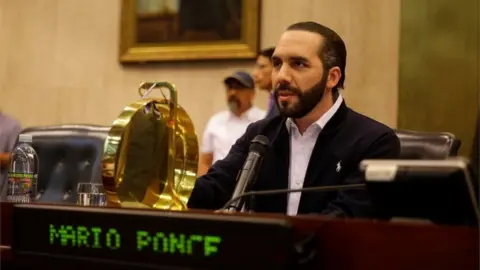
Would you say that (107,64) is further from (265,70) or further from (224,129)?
(265,70)

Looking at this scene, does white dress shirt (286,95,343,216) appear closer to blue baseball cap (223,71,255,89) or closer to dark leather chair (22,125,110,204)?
dark leather chair (22,125,110,204)

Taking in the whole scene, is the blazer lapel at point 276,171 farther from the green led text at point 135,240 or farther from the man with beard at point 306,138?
the green led text at point 135,240

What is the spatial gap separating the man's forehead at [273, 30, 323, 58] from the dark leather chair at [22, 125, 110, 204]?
0.98 m

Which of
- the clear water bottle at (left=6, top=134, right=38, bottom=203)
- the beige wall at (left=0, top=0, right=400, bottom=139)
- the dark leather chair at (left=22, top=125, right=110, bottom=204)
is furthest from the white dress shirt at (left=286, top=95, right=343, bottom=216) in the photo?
the beige wall at (left=0, top=0, right=400, bottom=139)

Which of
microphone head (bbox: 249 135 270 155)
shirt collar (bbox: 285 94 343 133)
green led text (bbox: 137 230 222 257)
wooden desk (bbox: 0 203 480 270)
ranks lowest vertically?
green led text (bbox: 137 230 222 257)

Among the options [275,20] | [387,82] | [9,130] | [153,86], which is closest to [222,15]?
[275,20]

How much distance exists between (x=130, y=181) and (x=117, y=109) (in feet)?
12.7

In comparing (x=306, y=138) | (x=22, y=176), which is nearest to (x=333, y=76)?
(x=306, y=138)

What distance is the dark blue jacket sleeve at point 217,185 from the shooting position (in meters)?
2.11

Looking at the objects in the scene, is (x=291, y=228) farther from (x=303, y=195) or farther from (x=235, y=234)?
(x=303, y=195)

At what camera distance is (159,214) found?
1245 millimetres

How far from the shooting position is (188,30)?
208 inches

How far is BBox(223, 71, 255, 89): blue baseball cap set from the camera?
15.8 ft

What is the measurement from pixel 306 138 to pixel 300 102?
4.5 inches
